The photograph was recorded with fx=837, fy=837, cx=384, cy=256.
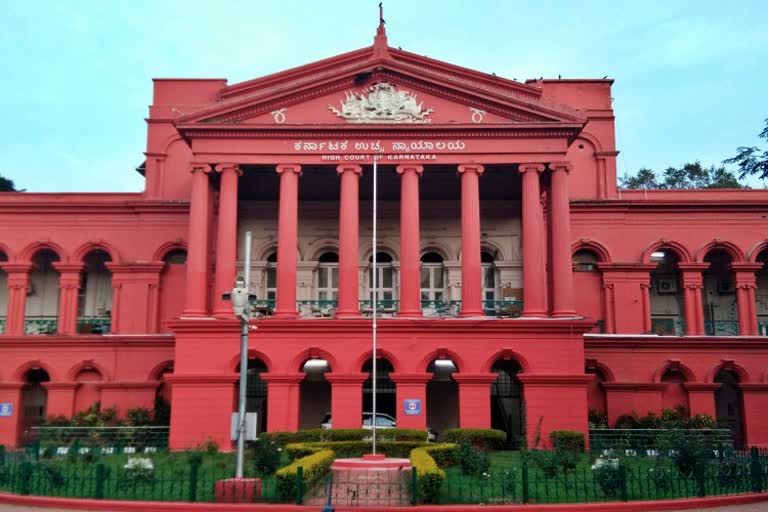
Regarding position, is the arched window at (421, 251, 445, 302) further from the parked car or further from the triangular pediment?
the triangular pediment

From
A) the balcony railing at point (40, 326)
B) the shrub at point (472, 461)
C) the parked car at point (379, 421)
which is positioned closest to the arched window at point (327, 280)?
the parked car at point (379, 421)

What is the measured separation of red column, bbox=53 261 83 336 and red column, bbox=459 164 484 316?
56.1 ft

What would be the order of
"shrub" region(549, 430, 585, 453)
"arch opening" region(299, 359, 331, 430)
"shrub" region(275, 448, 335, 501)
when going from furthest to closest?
"arch opening" region(299, 359, 331, 430), "shrub" region(549, 430, 585, 453), "shrub" region(275, 448, 335, 501)

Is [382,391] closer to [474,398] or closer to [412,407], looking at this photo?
[412,407]

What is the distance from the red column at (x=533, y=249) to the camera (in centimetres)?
2944

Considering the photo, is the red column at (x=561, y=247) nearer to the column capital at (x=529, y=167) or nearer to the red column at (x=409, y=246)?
the column capital at (x=529, y=167)

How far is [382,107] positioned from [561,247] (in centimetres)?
829

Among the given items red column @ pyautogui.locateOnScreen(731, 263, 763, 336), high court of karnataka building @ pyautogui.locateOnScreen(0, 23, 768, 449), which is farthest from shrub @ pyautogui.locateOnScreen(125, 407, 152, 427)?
red column @ pyautogui.locateOnScreen(731, 263, 763, 336)

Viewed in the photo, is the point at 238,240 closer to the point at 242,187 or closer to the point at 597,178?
the point at 242,187

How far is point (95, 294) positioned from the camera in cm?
3753

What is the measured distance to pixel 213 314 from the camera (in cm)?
2975

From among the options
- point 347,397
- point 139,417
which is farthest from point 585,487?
point 139,417

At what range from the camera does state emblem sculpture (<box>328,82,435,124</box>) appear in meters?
30.8

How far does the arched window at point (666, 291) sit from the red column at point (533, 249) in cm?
900
